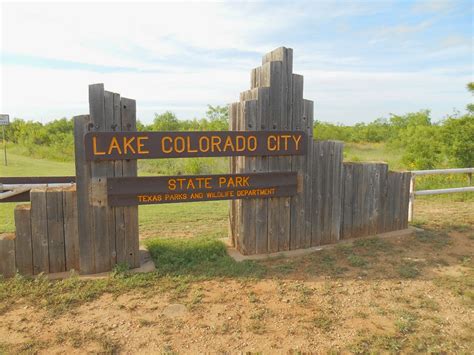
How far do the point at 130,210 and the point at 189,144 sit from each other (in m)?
1.11

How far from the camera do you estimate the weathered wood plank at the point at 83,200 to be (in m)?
4.57

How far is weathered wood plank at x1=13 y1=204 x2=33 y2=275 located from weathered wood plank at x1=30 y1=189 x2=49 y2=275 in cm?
5

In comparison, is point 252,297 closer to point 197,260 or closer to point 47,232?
point 197,260

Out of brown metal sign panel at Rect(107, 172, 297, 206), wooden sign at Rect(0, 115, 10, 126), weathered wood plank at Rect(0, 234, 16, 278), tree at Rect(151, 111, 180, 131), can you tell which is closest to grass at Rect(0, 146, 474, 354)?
weathered wood plank at Rect(0, 234, 16, 278)

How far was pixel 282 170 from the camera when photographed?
18.2 feet

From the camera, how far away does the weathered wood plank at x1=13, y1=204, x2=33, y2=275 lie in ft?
15.2

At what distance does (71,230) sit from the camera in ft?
15.8

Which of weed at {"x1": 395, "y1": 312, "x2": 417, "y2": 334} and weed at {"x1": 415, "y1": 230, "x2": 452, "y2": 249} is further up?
weed at {"x1": 415, "y1": 230, "x2": 452, "y2": 249}

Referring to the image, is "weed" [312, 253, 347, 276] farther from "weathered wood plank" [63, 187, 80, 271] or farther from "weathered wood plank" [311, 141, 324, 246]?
"weathered wood plank" [63, 187, 80, 271]

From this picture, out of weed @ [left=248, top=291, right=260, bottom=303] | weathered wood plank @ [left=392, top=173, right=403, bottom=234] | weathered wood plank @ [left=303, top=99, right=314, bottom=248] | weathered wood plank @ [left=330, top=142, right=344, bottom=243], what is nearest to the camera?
weed @ [left=248, top=291, right=260, bottom=303]

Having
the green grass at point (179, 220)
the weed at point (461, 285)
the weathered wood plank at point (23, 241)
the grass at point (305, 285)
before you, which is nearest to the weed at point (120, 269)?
the grass at point (305, 285)

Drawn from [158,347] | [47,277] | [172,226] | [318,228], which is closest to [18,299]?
[47,277]

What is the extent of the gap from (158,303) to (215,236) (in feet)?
8.36

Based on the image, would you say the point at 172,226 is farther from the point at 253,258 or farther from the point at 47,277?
the point at 47,277
